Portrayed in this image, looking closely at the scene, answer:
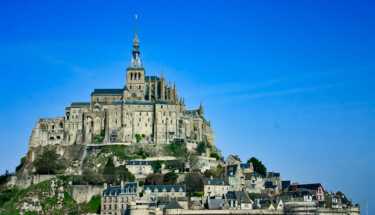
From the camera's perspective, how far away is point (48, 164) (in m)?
91.6

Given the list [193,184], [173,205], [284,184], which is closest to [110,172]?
[193,184]

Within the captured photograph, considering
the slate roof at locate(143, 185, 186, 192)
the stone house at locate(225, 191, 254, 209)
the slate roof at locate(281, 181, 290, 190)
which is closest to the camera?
the stone house at locate(225, 191, 254, 209)

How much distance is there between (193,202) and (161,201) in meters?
4.70

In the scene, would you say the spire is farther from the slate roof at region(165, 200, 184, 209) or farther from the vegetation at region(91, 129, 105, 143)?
the slate roof at region(165, 200, 184, 209)

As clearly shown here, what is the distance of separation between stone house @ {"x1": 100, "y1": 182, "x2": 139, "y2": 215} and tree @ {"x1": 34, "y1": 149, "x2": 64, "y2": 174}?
57.8 feet

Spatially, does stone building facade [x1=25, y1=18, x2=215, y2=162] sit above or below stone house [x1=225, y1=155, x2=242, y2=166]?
above

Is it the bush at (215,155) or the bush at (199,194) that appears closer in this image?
the bush at (199,194)

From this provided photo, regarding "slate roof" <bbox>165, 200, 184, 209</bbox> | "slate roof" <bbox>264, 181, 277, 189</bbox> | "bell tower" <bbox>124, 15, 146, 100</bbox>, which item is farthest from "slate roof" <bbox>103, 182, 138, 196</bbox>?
"bell tower" <bbox>124, 15, 146, 100</bbox>

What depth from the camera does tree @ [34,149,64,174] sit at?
91.4 metres

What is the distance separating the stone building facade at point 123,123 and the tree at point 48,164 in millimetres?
9183

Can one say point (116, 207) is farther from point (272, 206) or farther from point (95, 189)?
point (272, 206)

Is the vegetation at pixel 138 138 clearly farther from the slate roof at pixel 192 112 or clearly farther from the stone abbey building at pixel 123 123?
the slate roof at pixel 192 112

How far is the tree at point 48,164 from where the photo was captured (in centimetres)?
9144

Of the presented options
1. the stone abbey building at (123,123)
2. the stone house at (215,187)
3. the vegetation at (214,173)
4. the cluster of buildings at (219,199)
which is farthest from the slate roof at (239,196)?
the stone abbey building at (123,123)
